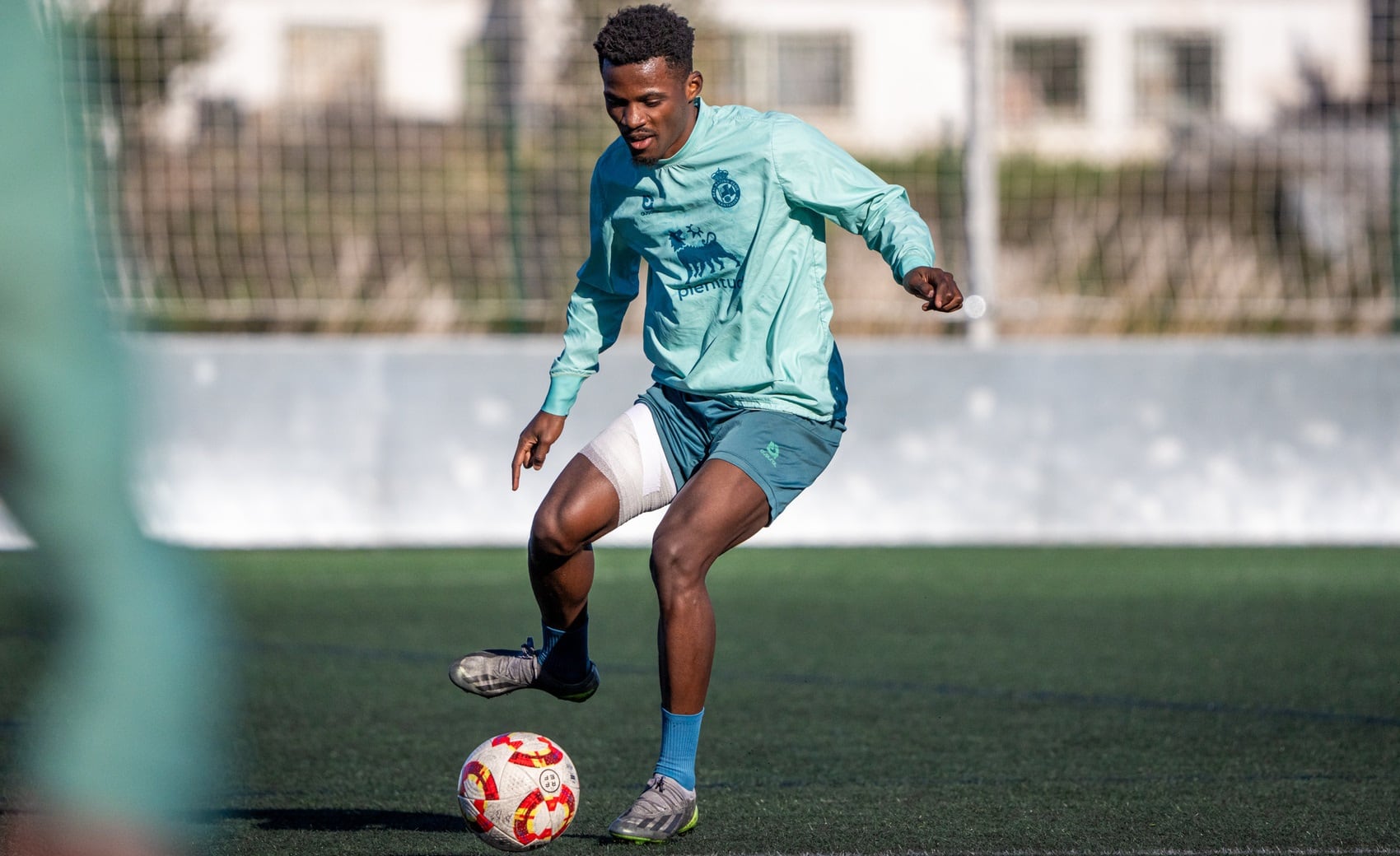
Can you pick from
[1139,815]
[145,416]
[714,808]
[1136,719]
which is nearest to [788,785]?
[714,808]

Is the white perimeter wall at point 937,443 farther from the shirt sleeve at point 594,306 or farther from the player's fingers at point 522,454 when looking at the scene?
the player's fingers at point 522,454

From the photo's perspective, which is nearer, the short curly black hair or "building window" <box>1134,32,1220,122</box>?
the short curly black hair

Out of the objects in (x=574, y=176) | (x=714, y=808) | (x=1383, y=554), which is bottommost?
(x=1383, y=554)

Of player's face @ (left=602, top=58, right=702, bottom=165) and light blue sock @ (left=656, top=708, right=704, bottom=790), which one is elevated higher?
player's face @ (left=602, top=58, right=702, bottom=165)

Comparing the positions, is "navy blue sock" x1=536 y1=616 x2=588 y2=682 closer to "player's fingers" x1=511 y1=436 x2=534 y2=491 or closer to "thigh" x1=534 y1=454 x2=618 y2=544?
"thigh" x1=534 y1=454 x2=618 y2=544

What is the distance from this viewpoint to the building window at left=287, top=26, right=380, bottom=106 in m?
11.3

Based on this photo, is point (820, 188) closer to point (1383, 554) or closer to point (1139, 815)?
point (1139, 815)

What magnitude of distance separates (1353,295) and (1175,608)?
302 cm

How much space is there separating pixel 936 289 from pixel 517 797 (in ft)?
4.91

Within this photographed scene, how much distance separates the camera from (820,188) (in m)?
5.11

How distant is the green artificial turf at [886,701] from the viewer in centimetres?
501

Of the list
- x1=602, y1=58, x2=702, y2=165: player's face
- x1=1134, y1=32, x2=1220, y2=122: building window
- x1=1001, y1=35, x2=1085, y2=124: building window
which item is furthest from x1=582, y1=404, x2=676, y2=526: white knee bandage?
x1=1134, y1=32, x2=1220, y2=122: building window

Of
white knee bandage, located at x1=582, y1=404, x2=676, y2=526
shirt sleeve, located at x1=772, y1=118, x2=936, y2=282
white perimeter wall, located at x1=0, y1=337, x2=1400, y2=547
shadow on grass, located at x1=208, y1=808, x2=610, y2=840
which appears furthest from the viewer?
white perimeter wall, located at x1=0, y1=337, x2=1400, y2=547

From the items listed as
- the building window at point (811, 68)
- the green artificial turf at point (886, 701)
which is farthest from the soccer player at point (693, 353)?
the building window at point (811, 68)
